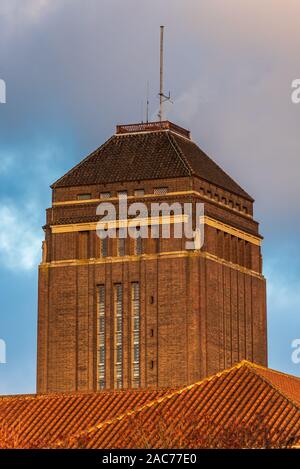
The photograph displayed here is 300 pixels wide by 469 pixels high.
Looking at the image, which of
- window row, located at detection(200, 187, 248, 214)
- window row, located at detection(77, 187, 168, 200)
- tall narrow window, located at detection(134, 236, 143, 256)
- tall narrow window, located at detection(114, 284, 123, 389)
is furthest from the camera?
window row, located at detection(200, 187, 248, 214)

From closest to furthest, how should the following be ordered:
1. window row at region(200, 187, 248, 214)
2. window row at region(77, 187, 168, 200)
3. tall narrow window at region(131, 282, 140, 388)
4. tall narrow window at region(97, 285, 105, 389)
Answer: tall narrow window at region(131, 282, 140, 388) → tall narrow window at region(97, 285, 105, 389) → window row at region(77, 187, 168, 200) → window row at region(200, 187, 248, 214)

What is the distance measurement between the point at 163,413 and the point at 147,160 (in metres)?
50.5

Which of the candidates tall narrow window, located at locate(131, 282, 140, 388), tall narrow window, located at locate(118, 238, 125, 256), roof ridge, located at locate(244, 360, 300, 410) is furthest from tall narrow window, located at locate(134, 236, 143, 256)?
roof ridge, located at locate(244, 360, 300, 410)

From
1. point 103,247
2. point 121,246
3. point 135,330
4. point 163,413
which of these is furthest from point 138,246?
point 163,413

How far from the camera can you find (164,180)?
130 metres

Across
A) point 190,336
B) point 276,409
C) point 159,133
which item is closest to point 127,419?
point 276,409

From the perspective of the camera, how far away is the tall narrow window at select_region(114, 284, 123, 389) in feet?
421

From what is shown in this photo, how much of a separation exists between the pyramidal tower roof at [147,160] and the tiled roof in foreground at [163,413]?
121 feet

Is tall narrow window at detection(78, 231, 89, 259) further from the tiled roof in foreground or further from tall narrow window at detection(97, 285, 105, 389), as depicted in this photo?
the tiled roof in foreground

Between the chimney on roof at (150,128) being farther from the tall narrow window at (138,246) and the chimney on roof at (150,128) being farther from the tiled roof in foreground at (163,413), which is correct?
the tiled roof in foreground at (163,413)

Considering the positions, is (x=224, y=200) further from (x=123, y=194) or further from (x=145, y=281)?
(x=145, y=281)

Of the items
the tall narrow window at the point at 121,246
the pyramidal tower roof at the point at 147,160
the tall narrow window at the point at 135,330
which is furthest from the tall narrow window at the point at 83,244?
the tall narrow window at the point at 135,330

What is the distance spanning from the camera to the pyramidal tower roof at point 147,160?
13112 cm

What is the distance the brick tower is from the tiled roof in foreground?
3208cm
